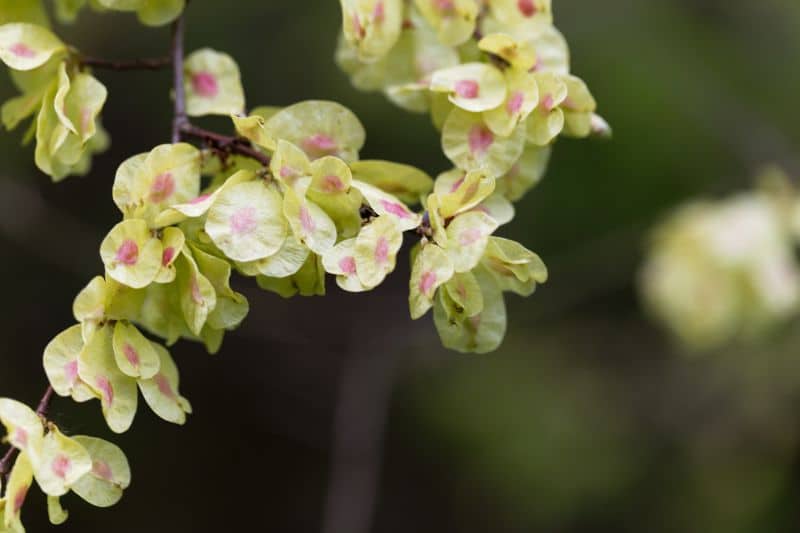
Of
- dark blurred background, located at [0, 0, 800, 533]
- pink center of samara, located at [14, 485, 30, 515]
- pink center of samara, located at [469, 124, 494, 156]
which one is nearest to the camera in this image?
pink center of samara, located at [14, 485, 30, 515]

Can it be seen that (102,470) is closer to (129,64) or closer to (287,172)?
(287,172)

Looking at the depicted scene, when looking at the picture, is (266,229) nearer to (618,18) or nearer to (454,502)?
(618,18)

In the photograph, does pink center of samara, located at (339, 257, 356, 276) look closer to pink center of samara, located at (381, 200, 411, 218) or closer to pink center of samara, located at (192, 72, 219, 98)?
pink center of samara, located at (381, 200, 411, 218)

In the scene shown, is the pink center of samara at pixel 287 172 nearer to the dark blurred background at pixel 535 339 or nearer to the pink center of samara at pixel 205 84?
the pink center of samara at pixel 205 84

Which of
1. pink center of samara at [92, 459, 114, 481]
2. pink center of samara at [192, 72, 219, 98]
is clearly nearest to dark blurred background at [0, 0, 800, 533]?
pink center of samara at [192, 72, 219, 98]

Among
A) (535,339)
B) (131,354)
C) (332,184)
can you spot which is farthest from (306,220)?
(535,339)

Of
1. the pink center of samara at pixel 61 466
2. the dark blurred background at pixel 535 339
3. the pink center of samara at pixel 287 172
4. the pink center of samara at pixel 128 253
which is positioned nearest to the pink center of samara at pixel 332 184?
the pink center of samara at pixel 287 172
